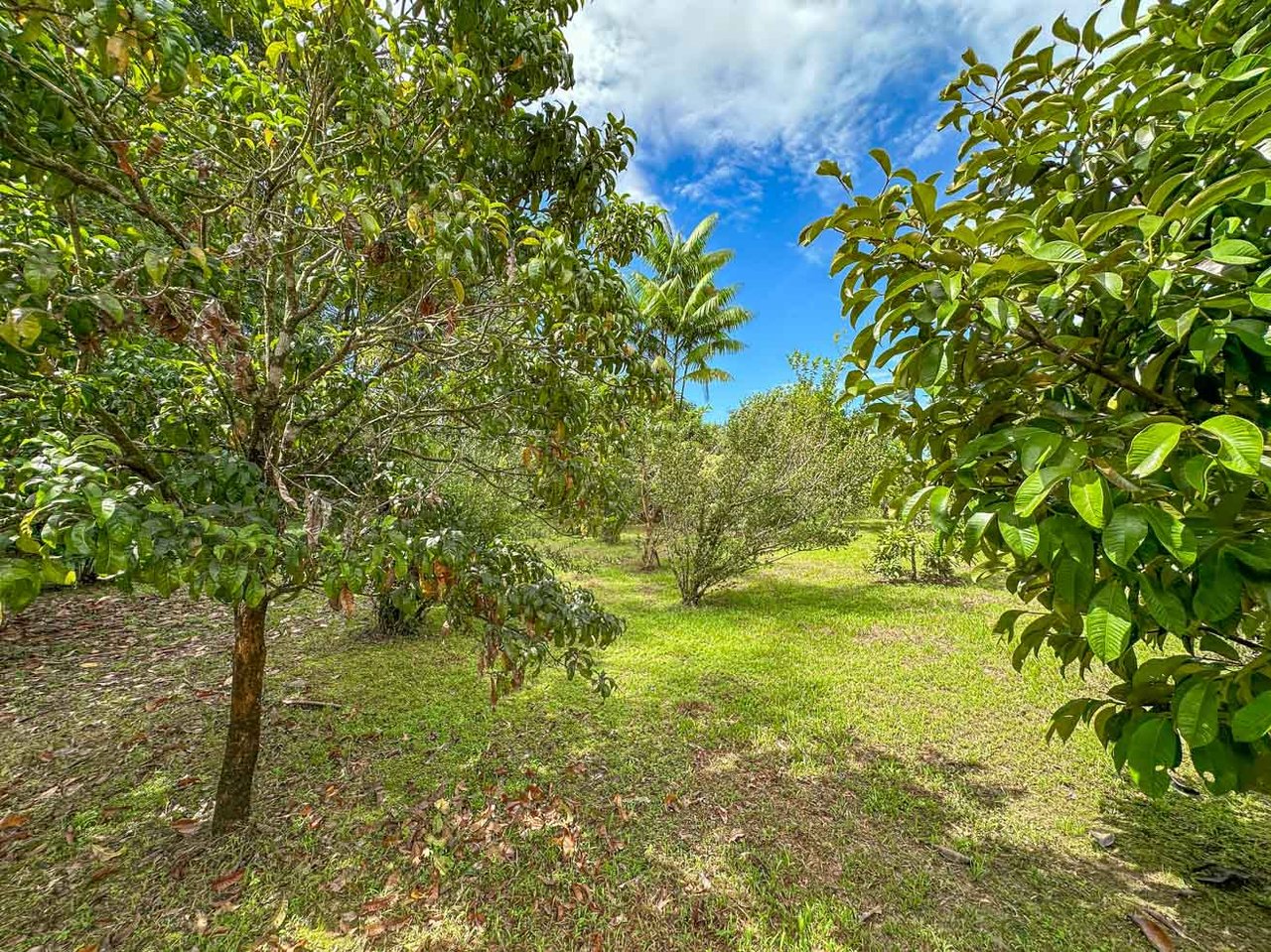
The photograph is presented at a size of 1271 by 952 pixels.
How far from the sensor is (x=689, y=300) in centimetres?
→ 1580

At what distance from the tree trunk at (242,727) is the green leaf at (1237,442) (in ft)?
11.5

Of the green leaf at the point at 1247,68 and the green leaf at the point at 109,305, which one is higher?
the green leaf at the point at 1247,68

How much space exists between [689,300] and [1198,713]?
16.0 meters

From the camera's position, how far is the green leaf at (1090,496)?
0.92 m

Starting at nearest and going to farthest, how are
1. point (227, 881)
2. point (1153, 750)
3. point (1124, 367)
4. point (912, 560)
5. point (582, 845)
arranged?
point (1153, 750) < point (1124, 367) < point (227, 881) < point (582, 845) < point (912, 560)

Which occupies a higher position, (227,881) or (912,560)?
(912,560)

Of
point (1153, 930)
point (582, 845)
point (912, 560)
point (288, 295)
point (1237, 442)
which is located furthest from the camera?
point (912, 560)

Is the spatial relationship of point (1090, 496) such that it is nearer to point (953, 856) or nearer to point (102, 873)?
point (953, 856)

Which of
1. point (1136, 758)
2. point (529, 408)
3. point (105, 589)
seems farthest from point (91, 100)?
point (105, 589)

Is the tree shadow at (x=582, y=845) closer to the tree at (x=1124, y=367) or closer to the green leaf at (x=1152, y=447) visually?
the tree at (x=1124, y=367)

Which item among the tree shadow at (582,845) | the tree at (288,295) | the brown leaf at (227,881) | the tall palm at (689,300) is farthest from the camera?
the tall palm at (689,300)

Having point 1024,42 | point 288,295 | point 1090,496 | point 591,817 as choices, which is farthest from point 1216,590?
point 288,295

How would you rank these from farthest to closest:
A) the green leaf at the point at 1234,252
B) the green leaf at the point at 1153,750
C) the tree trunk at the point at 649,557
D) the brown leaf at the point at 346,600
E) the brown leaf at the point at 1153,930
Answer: the tree trunk at the point at 649,557
the brown leaf at the point at 1153,930
the brown leaf at the point at 346,600
the green leaf at the point at 1153,750
the green leaf at the point at 1234,252

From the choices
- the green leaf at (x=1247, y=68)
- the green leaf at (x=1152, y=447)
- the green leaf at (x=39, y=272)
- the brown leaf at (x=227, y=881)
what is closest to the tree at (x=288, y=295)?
the green leaf at (x=39, y=272)
